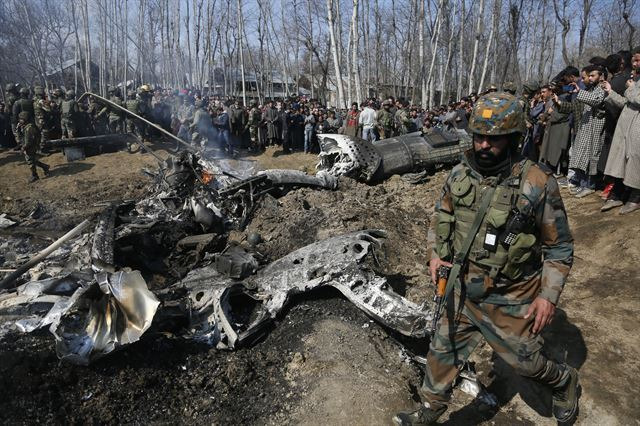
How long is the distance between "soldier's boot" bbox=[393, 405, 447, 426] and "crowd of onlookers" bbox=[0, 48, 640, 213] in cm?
174

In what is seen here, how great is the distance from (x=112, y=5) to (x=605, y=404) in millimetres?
28920

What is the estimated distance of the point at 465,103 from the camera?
1274 cm

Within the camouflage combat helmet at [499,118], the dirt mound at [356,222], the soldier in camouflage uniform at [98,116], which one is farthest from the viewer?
the soldier in camouflage uniform at [98,116]

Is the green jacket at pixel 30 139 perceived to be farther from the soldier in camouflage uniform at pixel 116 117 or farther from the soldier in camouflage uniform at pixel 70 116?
the soldier in camouflage uniform at pixel 116 117

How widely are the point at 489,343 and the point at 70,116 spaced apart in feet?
45.9

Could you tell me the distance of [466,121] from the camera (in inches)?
445

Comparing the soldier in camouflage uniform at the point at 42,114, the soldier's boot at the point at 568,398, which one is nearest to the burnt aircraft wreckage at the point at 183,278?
the soldier's boot at the point at 568,398

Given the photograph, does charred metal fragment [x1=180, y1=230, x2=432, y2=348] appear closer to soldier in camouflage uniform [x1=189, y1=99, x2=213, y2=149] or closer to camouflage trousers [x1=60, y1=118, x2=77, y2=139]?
soldier in camouflage uniform [x1=189, y1=99, x2=213, y2=149]

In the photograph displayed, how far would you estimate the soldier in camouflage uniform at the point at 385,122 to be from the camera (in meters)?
13.0

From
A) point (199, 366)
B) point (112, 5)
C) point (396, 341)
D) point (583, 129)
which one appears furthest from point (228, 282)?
point (112, 5)

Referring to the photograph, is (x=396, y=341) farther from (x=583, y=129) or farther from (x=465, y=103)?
(x=465, y=103)

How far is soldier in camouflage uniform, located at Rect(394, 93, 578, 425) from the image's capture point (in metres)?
2.18

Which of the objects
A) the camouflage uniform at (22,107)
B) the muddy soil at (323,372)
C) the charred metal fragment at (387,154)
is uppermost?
the camouflage uniform at (22,107)

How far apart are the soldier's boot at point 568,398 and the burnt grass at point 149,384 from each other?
162cm
